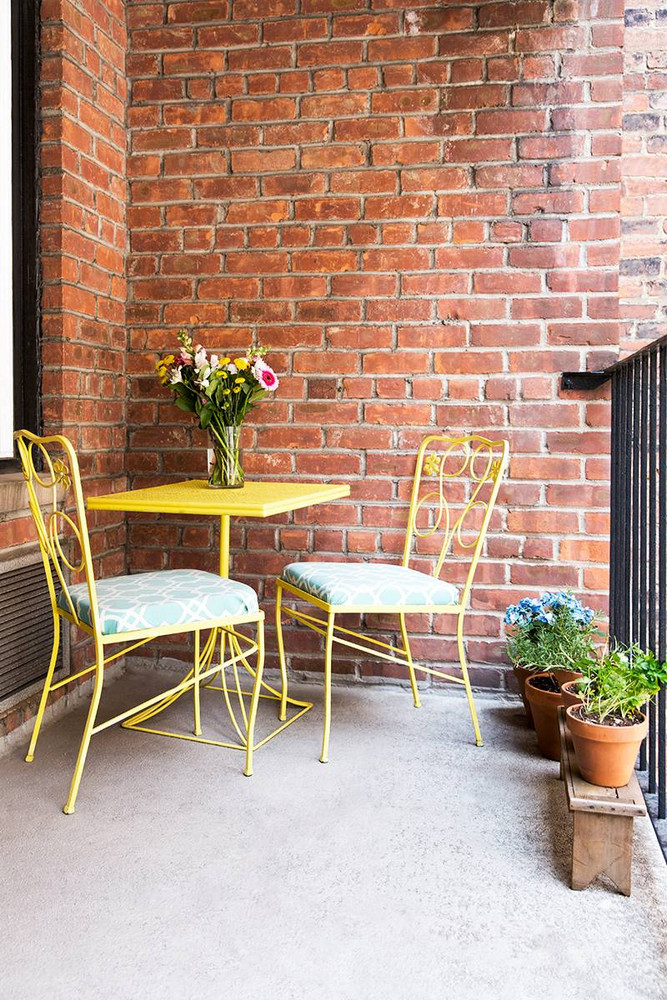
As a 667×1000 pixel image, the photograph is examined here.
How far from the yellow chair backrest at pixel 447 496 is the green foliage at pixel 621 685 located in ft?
3.26

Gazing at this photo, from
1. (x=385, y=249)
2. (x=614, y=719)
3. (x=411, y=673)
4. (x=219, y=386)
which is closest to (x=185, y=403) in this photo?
(x=219, y=386)

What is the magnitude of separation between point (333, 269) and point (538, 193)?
75cm

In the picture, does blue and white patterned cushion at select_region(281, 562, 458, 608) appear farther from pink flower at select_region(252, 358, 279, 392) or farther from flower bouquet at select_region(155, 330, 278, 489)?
pink flower at select_region(252, 358, 279, 392)

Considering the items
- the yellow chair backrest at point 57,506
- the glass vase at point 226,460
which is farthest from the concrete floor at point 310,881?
the glass vase at point 226,460

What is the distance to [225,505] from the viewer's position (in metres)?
2.08

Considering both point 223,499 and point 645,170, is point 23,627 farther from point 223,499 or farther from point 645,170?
point 645,170

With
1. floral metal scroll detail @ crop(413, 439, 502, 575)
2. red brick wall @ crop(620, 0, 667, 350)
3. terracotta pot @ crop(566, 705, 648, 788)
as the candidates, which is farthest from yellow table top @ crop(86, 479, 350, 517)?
red brick wall @ crop(620, 0, 667, 350)

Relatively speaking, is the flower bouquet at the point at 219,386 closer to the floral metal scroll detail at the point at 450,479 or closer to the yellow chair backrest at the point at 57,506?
the yellow chair backrest at the point at 57,506

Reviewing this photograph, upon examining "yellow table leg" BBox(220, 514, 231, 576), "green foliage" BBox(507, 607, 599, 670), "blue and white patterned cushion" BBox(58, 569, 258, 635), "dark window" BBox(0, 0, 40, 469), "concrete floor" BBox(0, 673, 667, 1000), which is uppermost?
"dark window" BBox(0, 0, 40, 469)

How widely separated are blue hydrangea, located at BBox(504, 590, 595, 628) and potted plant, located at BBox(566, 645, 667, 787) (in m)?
0.61

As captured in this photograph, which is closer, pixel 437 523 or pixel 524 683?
pixel 524 683

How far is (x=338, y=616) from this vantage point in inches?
114

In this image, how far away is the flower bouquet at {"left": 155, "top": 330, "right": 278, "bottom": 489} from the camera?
7.89 feet

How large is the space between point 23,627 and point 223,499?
0.78 m
